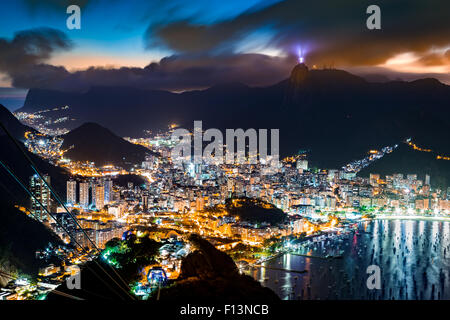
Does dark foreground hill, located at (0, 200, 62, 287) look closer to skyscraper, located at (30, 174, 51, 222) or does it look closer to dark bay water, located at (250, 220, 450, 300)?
skyscraper, located at (30, 174, 51, 222)

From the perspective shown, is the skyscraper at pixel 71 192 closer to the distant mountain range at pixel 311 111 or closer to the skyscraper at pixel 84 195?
the skyscraper at pixel 84 195

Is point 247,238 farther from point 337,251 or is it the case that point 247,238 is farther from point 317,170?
point 317,170

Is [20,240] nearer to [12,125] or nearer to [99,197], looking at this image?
[99,197]

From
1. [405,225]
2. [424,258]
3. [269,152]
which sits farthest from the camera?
[269,152]

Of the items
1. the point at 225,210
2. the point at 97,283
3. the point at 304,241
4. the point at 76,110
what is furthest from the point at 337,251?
the point at 76,110

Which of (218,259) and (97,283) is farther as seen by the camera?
(218,259)

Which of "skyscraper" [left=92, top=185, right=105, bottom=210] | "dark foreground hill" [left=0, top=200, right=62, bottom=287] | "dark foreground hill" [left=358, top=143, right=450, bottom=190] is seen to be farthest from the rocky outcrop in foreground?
"dark foreground hill" [left=358, top=143, right=450, bottom=190]
